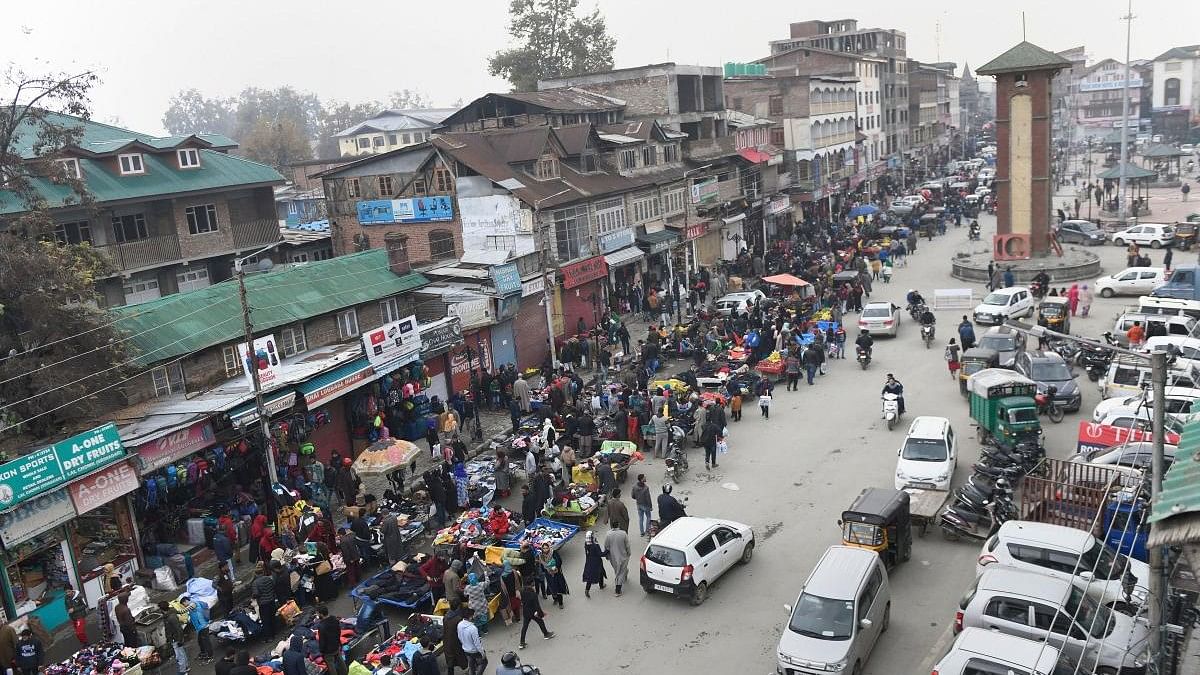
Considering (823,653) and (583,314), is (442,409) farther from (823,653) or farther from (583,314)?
(823,653)

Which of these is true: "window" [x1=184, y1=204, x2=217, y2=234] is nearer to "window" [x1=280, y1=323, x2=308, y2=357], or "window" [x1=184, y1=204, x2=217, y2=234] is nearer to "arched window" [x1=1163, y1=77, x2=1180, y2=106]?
"window" [x1=280, y1=323, x2=308, y2=357]

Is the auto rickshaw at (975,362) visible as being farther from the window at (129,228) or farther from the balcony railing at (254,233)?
the window at (129,228)

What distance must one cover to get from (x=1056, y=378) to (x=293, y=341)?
21.4 m

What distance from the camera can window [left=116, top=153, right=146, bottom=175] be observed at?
107 ft

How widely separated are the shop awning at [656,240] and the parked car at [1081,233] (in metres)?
24.5

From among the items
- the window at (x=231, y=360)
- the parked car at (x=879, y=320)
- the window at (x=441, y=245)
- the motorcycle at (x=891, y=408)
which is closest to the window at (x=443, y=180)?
Result: the window at (x=441, y=245)

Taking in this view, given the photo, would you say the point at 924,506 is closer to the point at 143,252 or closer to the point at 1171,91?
the point at 143,252

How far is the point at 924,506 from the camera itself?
1886 cm

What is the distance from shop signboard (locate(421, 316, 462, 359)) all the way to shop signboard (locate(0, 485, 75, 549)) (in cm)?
1189

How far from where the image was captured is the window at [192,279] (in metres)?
35.0

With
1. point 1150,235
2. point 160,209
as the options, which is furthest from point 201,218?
point 1150,235

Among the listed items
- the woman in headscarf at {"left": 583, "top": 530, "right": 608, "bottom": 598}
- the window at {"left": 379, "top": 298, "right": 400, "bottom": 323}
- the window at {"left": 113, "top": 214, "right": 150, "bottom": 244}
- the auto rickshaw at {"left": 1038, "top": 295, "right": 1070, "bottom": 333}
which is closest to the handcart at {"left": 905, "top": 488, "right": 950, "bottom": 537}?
the woman in headscarf at {"left": 583, "top": 530, "right": 608, "bottom": 598}

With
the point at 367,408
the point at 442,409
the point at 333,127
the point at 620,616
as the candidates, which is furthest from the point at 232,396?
the point at 333,127

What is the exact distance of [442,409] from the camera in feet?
89.5
